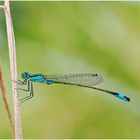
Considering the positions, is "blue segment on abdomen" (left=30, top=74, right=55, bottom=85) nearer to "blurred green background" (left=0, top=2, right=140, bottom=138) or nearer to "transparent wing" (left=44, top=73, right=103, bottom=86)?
"transparent wing" (left=44, top=73, right=103, bottom=86)

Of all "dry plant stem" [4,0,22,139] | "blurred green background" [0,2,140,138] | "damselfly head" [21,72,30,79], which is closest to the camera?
"dry plant stem" [4,0,22,139]

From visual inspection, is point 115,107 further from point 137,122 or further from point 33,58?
point 33,58

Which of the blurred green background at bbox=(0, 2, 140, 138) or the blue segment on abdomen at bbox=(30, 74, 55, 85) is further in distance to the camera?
the blurred green background at bbox=(0, 2, 140, 138)

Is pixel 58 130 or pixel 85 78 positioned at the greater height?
pixel 85 78

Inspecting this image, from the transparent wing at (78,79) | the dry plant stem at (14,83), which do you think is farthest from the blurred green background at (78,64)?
the dry plant stem at (14,83)

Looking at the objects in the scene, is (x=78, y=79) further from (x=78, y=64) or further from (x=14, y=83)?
(x=14, y=83)

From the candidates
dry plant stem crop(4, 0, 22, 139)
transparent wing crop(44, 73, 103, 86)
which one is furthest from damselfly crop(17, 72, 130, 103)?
dry plant stem crop(4, 0, 22, 139)

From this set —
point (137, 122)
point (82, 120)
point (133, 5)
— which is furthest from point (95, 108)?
point (133, 5)

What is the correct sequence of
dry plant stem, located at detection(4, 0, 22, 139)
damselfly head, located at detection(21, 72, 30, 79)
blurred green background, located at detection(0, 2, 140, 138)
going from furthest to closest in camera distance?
blurred green background, located at detection(0, 2, 140, 138)
damselfly head, located at detection(21, 72, 30, 79)
dry plant stem, located at detection(4, 0, 22, 139)
